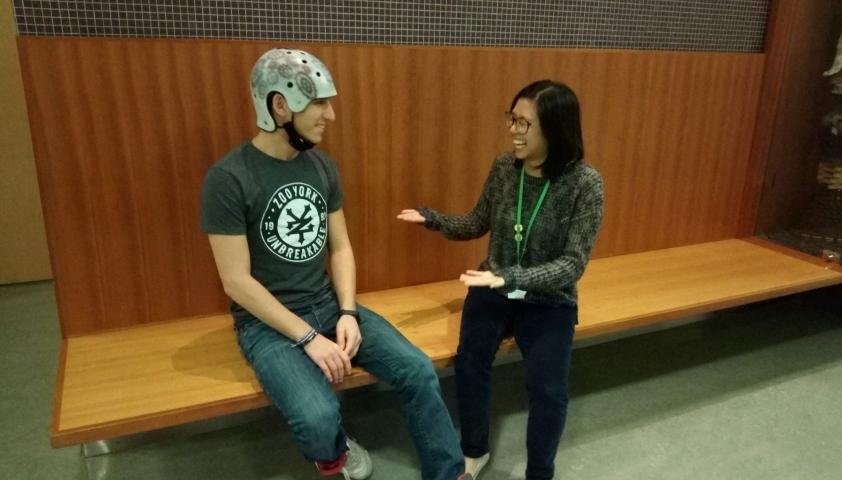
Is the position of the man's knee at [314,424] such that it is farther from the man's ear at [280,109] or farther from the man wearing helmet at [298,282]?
the man's ear at [280,109]

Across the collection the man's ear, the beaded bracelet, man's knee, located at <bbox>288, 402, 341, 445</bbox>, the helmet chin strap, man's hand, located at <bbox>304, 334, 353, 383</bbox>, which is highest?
the man's ear

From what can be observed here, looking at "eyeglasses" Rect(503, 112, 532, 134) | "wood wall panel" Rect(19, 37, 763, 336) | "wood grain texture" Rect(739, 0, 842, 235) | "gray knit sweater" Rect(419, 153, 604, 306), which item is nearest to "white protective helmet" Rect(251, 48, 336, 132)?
"wood wall panel" Rect(19, 37, 763, 336)

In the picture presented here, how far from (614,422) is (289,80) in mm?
1650

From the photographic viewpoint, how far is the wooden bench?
1667 millimetres

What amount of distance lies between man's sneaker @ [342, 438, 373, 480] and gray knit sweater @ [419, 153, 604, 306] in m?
0.70

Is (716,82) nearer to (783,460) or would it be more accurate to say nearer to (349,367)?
(783,460)

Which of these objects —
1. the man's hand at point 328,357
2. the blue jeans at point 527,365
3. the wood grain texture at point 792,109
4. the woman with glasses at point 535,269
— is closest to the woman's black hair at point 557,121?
the woman with glasses at point 535,269

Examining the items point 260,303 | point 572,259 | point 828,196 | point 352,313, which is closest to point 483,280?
point 572,259

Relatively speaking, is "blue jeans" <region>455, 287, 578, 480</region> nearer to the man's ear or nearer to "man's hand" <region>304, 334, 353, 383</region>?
"man's hand" <region>304, 334, 353, 383</region>

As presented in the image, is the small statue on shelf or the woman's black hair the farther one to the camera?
the small statue on shelf

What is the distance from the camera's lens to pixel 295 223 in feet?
5.91

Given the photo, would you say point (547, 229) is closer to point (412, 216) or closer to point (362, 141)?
point (412, 216)

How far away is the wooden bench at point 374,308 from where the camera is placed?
1.67 meters

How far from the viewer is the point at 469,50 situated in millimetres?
2309
